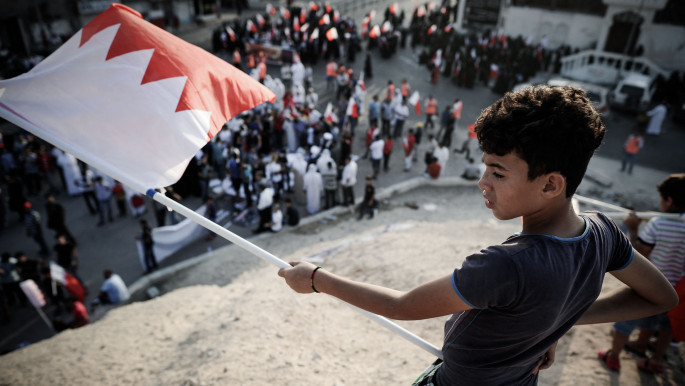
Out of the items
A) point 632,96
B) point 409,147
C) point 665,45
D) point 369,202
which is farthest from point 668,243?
point 665,45

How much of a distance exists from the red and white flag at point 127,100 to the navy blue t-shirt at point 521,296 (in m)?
2.23

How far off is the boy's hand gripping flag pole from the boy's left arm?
6.06 ft

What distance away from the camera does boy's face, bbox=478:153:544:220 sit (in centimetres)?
153

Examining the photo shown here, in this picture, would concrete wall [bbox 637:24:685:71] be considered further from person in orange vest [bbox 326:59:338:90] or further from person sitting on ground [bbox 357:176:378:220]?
person sitting on ground [bbox 357:176:378:220]

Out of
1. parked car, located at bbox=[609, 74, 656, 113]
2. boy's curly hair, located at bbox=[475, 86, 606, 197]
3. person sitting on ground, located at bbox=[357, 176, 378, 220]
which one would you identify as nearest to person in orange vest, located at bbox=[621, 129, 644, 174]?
parked car, located at bbox=[609, 74, 656, 113]

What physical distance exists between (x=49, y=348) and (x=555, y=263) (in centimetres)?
689

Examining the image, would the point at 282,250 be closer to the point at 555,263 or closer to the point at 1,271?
the point at 1,271

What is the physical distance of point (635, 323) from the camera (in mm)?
4219

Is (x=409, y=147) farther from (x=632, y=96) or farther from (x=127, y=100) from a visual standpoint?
(x=632, y=96)

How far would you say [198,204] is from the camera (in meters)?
12.2

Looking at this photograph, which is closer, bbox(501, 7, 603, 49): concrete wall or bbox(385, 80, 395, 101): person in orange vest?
bbox(385, 80, 395, 101): person in orange vest

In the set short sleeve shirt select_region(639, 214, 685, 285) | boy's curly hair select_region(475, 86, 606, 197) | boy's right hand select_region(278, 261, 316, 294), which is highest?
boy's curly hair select_region(475, 86, 606, 197)

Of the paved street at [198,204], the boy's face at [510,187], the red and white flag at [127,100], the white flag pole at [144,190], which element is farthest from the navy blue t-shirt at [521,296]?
the paved street at [198,204]

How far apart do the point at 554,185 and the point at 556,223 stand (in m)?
0.17
